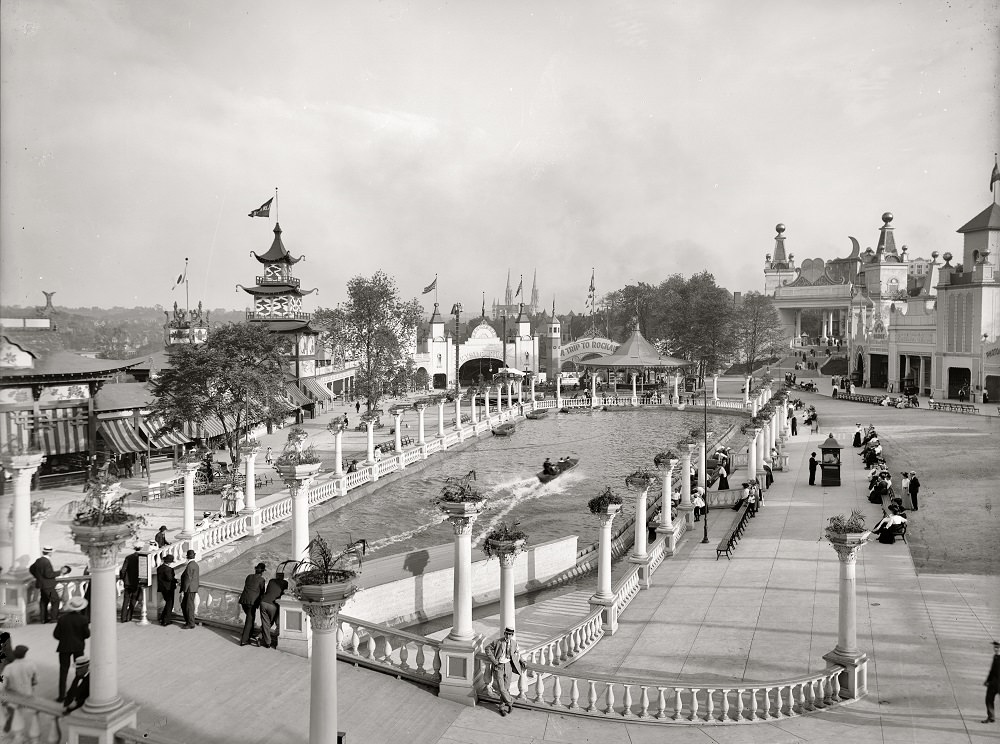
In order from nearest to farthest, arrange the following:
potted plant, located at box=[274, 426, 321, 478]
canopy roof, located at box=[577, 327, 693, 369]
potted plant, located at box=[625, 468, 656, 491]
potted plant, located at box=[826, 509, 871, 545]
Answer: potted plant, located at box=[826, 509, 871, 545], potted plant, located at box=[274, 426, 321, 478], potted plant, located at box=[625, 468, 656, 491], canopy roof, located at box=[577, 327, 693, 369]

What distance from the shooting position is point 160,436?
3000cm

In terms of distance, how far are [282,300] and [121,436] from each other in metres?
24.7

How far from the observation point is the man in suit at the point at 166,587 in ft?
37.8

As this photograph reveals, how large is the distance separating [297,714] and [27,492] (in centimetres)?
689

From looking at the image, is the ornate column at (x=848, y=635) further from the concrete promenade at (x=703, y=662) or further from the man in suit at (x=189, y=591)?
the man in suit at (x=189, y=591)

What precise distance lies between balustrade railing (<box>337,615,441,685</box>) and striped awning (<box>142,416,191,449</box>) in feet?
69.5

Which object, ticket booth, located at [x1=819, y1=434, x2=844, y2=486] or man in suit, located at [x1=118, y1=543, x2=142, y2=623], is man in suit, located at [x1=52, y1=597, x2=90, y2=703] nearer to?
man in suit, located at [x1=118, y1=543, x2=142, y2=623]

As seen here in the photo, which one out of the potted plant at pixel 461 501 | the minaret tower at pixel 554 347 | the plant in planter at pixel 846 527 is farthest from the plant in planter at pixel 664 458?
the minaret tower at pixel 554 347

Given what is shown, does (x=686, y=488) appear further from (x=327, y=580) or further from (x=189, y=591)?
(x=327, y=580)

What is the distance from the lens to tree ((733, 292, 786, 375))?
7300 centimetres

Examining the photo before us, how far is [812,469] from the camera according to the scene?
25672mm

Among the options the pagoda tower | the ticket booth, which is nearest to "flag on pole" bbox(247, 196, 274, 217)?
the pagoda tower

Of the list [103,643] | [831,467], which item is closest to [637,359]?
[831,467]

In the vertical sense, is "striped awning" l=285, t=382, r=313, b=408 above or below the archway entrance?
below
